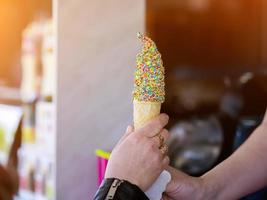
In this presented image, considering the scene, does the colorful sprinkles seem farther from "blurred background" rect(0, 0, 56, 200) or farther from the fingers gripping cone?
"blurred background" rect(0, 0, 56, 200)

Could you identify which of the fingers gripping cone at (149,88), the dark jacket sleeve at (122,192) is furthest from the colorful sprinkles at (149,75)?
the dark jacket sleeve at (122,192)

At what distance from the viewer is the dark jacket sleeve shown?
3.03 ft

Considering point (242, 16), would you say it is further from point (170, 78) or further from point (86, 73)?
point (86, 73)

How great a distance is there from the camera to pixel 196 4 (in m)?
3.75

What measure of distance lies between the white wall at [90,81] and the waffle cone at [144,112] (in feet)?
1.52

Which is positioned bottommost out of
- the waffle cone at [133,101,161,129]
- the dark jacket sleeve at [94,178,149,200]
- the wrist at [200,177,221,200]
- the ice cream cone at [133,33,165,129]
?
the wrist at [200,177,221,200]

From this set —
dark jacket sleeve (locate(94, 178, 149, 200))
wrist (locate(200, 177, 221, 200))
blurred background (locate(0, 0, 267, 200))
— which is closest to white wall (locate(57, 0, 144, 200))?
blurred background (locate(0, 0, 267, 200))

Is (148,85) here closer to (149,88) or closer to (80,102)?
(149,88)

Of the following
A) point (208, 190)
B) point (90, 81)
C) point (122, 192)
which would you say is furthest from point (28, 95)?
point (122, 192)

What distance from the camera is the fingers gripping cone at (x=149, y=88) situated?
1.06 meters

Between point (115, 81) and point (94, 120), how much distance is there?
150 mm

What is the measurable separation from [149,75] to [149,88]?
29 millimetres

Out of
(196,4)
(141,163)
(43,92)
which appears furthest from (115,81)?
(196,4)

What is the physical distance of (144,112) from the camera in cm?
106
